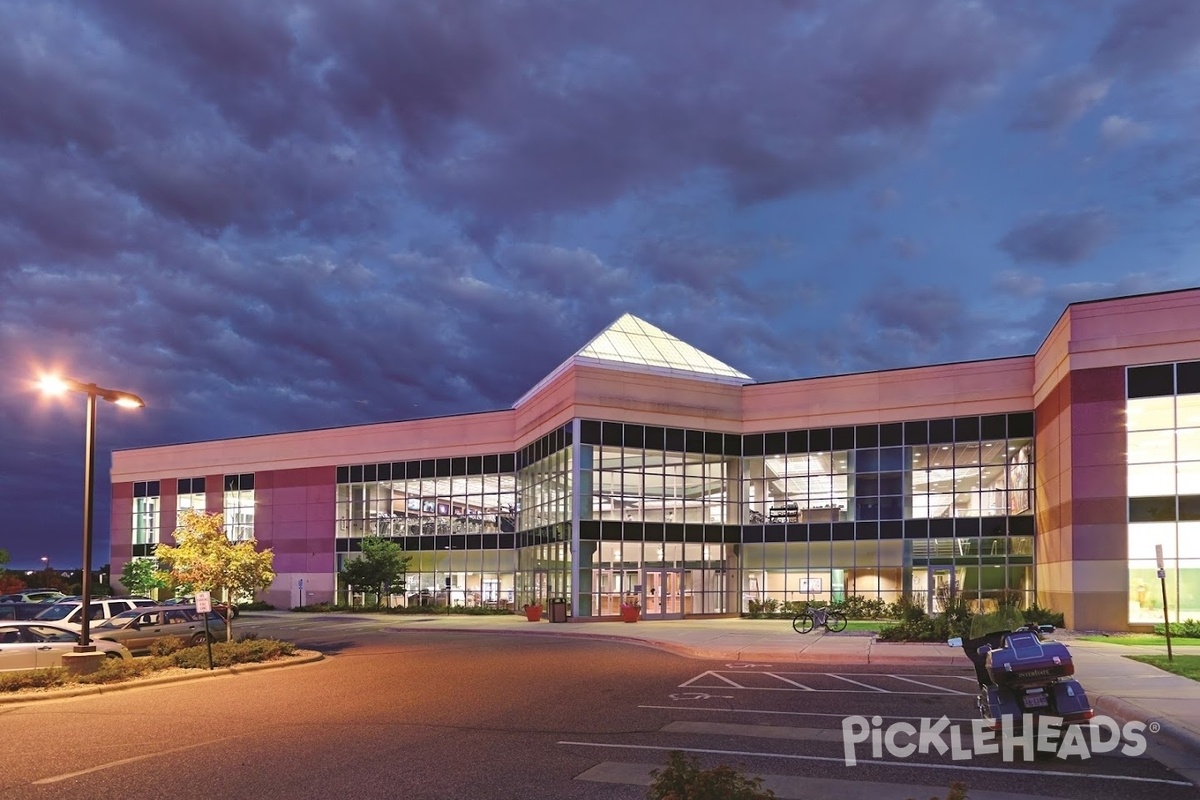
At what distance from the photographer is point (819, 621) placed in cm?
3322

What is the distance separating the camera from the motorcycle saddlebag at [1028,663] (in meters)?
10.3

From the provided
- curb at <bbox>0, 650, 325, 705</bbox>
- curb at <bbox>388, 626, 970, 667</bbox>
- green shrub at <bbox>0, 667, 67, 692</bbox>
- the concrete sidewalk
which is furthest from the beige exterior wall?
green shrub at <bbox>0, 667, 67, 692</bbox>

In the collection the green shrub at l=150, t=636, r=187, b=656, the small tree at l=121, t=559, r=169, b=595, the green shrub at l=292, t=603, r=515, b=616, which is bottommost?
the green shrub at l=292, t=603, r=515, b=616

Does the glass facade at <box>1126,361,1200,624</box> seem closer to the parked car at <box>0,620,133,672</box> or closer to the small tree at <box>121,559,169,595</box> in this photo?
the parked car at <box>0,620,133,672</box>

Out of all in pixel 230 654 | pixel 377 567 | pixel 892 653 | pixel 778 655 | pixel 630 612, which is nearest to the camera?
pixel 230 654

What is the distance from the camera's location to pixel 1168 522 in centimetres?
3341

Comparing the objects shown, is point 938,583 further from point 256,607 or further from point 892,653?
point 256,607

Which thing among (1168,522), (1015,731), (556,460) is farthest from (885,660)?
(556,460)

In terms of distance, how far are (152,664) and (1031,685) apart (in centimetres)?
1875

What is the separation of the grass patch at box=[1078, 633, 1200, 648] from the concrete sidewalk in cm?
105

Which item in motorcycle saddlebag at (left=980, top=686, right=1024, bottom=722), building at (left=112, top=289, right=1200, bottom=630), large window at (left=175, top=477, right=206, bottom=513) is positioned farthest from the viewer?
large window at (left=175, top=477, right=206, bottom=513)

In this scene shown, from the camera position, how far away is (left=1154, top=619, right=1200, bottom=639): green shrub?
98.7 feet

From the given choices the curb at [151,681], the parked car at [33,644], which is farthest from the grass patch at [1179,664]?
the parked car at [33,644]

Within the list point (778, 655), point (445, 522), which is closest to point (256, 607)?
point (445, 522)
